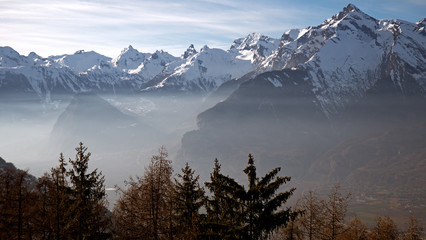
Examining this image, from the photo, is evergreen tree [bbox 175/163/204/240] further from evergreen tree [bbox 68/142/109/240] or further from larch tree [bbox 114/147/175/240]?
evergreen tree [bbox 68/142/109/240]

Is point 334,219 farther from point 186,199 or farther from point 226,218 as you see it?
point 186,199

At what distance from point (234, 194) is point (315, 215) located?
721 inches

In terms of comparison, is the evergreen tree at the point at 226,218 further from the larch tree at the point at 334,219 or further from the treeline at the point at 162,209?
the larch tree at the point at 334,219

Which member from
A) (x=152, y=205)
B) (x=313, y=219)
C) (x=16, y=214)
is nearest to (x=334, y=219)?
(x=313, y=219)

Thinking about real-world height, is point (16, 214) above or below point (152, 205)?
below

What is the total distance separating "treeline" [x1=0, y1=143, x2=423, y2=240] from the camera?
2875 centimetres

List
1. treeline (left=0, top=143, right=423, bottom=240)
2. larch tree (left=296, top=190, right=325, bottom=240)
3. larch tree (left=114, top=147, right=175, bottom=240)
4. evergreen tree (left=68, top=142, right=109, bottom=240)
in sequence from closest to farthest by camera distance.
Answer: treeline (left=0, top=143, right=423, bottom=240) → larch tree (left=114, top=147, right=175, bottom=240) → evergreen tree (left=68, top=142, right=109, bottom=240) → larch tree (left=296, top=190, right=325, bottom=240)

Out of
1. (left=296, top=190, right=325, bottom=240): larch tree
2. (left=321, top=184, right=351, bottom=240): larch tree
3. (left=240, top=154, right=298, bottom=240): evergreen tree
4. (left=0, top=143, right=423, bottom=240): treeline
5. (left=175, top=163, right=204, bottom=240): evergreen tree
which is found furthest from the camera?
(left=296, top=190, right=325, bottom=240): larch tree

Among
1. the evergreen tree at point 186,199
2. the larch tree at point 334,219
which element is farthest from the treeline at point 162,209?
the larch tree at point 334,219

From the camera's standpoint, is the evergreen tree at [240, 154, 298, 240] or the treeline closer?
the evergreen tree at [240, 154, 298, 240]

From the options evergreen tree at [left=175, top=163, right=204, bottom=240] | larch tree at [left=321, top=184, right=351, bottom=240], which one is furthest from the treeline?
larch tree at [left=321, top=184, right=351, bottom=240]

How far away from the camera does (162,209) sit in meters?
35.6

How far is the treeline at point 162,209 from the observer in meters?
28.8

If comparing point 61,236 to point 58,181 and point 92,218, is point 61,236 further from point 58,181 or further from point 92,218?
point 58,181
